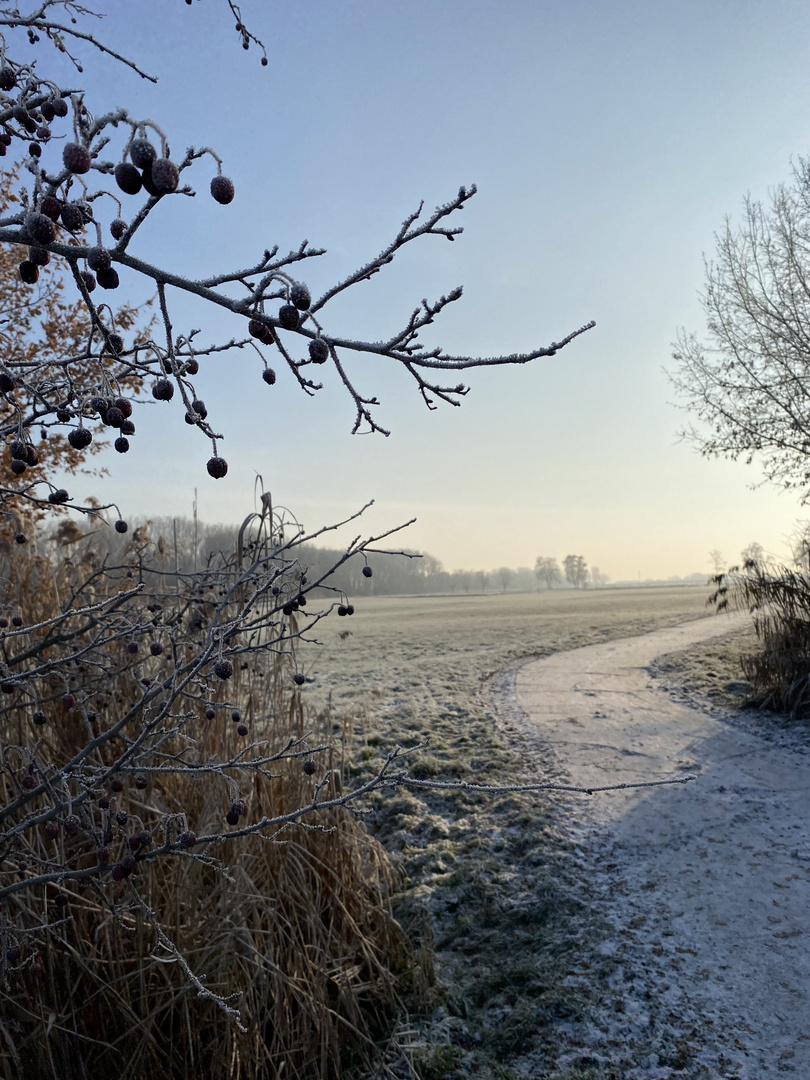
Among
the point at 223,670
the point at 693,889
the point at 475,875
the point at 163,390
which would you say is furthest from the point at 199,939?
the point at 693,889

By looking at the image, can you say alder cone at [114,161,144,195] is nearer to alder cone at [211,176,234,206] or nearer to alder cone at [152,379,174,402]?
alder cone at [211,176,234,206]

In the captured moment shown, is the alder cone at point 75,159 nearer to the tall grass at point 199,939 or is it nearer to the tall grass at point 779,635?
the tall grass at point 199,939

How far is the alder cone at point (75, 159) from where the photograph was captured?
126 cm

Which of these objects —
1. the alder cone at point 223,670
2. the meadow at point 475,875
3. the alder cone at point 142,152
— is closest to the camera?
the alder cone at point 142,152

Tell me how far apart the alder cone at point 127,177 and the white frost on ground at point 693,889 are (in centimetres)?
411

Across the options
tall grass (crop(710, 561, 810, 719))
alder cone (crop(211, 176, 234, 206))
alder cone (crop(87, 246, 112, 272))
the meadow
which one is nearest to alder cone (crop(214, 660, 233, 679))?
the meadow

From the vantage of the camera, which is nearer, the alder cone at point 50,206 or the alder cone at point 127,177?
the alder cone at point 127,177

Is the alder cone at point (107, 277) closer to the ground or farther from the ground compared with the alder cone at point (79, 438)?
farther from the ground

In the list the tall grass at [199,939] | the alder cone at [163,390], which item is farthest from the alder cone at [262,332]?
the tall grass at [199,939]

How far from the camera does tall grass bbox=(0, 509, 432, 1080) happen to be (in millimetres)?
2887

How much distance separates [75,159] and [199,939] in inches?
128

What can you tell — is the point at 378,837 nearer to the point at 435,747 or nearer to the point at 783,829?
the point at 435,747

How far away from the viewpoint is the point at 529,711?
9.98 metres

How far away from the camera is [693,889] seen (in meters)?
5.01
